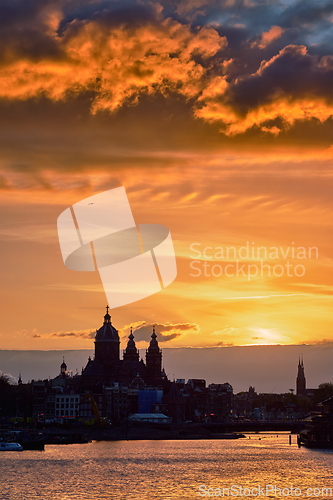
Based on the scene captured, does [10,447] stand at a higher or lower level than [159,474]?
higher

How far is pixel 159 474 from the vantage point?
108312 millimetres

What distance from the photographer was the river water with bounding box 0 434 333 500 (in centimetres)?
8969

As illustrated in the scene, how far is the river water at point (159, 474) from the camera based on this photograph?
3531 inches

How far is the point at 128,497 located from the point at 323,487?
92.9ft

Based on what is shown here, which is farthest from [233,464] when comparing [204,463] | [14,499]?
[14,499]

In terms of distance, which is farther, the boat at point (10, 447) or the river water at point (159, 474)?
the boat at point (10, 447)

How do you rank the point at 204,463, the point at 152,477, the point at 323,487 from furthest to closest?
1. the point at 204,463
2. the point at 152,477
3. the point at 323,487

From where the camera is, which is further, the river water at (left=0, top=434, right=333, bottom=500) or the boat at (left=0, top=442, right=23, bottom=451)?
the boat at (left=0, top=442, right=23, bottom=451)

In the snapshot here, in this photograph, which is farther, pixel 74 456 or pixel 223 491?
pixel 74 456

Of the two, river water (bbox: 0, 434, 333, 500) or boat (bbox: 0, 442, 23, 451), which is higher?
boat (bbox: 0, 442, 23, 451)

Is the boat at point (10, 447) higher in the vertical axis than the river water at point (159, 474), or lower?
higher

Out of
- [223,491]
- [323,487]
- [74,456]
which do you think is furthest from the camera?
[74,456]

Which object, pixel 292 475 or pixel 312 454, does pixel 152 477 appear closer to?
pixel 292 475

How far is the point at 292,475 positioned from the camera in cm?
11050
